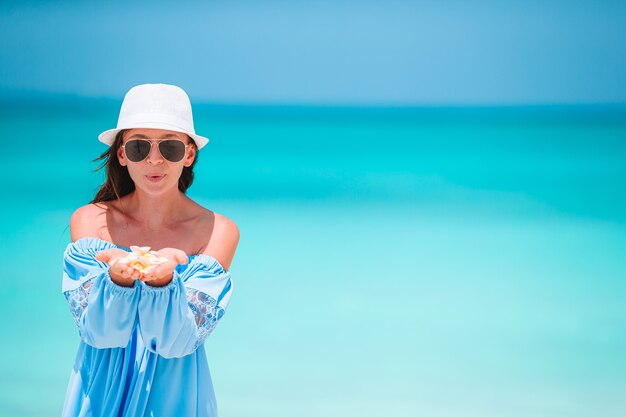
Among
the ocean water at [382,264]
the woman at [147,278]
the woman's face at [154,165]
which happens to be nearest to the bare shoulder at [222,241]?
the woman at [147,278]

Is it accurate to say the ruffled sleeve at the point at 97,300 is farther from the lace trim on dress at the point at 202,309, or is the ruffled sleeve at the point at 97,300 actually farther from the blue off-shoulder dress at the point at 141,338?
the lace trim on dress at the point at 202,309

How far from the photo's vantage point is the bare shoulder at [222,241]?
2.25 meters

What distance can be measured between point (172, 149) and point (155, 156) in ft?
0.14

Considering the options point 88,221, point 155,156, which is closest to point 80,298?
point 88,221

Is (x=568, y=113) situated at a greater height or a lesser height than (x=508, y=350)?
greater

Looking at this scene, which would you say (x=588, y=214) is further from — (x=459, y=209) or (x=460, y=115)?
(x=460, y=115)

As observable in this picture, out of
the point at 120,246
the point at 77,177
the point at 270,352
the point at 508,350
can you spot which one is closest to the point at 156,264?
the point at 120,246

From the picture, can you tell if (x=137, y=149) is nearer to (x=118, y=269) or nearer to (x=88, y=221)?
(x=88, y=221)

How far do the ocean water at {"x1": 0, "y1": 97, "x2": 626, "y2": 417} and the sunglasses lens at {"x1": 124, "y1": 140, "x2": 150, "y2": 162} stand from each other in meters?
1.91

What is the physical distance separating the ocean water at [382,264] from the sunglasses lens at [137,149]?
6.28 feet

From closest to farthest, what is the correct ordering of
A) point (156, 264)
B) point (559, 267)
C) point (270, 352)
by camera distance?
point (156, 264) < point (270, 352) < point (559, 267)

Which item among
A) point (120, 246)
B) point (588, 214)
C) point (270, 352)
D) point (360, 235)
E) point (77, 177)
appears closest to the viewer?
point (120, 246)

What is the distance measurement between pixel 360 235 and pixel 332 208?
0.73 meters

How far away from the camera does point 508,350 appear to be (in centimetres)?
462
